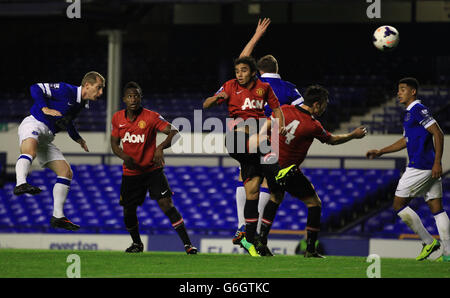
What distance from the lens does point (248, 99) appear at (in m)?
9.73

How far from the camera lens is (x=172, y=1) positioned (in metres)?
20.5


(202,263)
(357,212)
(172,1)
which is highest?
(172,1)

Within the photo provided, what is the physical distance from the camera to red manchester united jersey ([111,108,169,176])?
10.5 meters

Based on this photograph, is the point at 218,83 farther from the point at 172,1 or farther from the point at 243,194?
the point at 243,194

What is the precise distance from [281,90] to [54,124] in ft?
9.13

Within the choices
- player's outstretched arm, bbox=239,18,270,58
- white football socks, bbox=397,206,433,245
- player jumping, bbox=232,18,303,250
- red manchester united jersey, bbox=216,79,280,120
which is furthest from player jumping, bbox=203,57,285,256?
white football socks, bbox=397,206,433,245

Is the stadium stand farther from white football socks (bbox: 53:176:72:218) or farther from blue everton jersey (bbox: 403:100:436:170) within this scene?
blue everton jersey (bbox: 403:100:436:170)

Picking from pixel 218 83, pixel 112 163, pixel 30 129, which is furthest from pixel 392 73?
pixel 30 129

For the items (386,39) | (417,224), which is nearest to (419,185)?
(417,224)

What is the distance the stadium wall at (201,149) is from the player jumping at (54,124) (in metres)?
11.4

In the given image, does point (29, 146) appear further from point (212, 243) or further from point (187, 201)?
point (187, 201)

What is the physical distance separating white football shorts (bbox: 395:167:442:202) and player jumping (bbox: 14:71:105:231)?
3778 millimetres

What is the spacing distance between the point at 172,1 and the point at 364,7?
7964 millimetres

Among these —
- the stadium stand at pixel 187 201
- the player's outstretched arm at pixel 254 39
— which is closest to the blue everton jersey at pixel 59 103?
the player's outstretched arm at pixel 254 39
